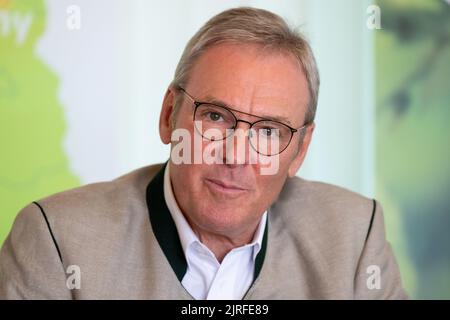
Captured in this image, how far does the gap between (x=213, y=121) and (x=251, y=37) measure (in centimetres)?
21

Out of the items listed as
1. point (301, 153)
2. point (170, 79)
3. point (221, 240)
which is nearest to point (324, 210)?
point (301, 153)

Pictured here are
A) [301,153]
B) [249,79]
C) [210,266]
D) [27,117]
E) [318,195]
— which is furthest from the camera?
[27,117]

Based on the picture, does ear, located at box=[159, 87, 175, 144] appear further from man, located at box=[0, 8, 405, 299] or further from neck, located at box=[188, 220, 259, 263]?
neck, located at box=[188, 220, 259, 263]

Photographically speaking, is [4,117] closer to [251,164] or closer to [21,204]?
[21,204]

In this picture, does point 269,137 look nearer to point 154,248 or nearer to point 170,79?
point 154,248

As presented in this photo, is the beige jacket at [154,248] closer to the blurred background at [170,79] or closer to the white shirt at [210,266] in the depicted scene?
the white shirt at [210,266]

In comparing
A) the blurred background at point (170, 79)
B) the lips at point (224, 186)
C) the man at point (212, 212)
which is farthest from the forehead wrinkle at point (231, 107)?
the blurred background at point (170, 79)

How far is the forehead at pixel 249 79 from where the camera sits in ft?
4.80

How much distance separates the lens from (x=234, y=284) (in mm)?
1587

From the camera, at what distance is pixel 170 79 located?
7.48ft

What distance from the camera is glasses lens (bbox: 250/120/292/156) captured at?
148cm

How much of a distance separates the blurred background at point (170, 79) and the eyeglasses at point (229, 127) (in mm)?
559

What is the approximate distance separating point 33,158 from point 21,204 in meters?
0.16

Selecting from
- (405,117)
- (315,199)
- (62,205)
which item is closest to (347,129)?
(405,117)
